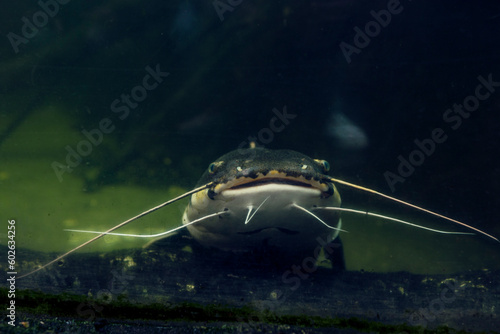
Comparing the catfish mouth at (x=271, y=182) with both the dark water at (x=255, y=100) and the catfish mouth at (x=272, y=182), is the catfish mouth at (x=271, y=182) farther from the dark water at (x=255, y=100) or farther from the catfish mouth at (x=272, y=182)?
the dark water at (x=255, y=100)

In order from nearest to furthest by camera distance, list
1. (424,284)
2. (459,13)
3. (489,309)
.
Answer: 1. (489,309)
2. (424,284)
3. (459,13)

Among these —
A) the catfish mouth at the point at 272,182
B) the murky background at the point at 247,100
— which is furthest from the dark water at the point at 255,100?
the catfish mouth at the point at 272,182

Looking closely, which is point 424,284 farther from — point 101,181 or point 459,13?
point 459,13

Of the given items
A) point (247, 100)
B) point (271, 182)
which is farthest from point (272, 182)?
point (247, 100)

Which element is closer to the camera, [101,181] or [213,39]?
[101,181]

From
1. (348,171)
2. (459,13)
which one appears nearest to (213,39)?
(348,171)

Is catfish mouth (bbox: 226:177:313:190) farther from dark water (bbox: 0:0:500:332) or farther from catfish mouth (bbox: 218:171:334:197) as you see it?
dark water (bbox: 0:0:500:332)
